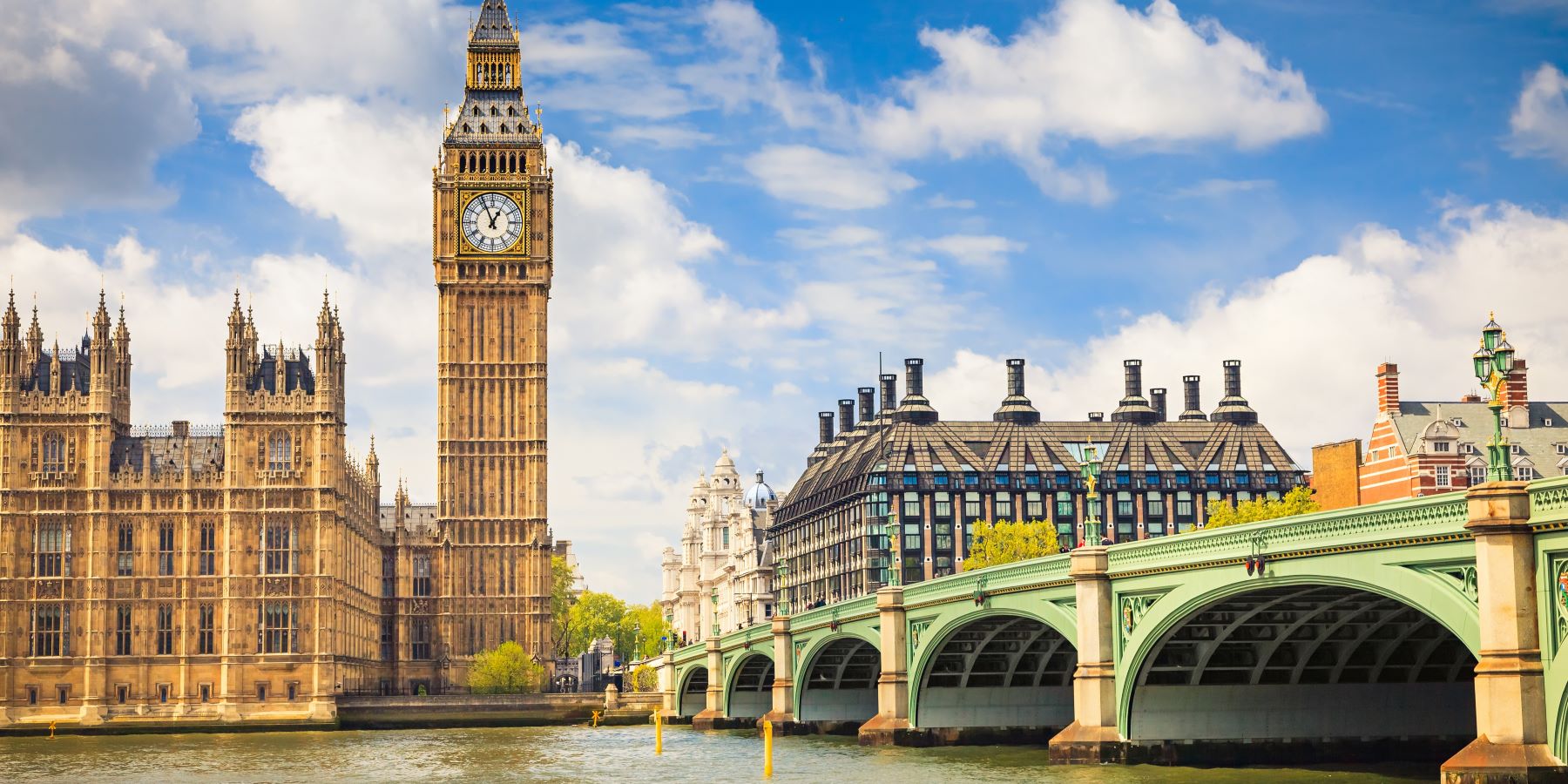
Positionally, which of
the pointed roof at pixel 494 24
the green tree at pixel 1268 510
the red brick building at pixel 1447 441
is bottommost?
the green tree at pixel 1268 510

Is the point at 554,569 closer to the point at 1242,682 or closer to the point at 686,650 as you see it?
the point at 686,650

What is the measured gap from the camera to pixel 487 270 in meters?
144

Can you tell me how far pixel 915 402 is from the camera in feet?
544

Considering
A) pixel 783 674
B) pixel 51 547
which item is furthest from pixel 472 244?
pixel 783 674

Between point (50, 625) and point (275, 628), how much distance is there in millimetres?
12893

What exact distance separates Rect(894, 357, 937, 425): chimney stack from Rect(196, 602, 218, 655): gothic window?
208 feet

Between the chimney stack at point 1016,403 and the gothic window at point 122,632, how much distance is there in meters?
75.0

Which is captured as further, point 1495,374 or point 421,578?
point 421,578

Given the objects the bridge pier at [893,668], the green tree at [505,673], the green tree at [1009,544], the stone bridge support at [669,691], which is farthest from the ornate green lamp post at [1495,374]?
the green tree at [505,673]

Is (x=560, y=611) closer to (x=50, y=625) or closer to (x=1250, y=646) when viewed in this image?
(x=50, y=625)

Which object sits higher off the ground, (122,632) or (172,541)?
(172,541)

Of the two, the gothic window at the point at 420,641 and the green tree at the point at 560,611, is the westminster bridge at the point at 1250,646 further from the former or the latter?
the green tree at the point at 560,611

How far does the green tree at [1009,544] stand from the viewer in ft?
404

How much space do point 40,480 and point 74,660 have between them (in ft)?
35.1
